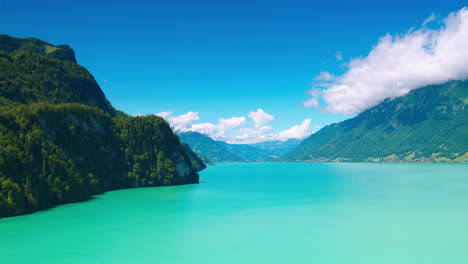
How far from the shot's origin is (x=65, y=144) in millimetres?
85438

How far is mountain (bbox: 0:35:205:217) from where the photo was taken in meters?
62.5

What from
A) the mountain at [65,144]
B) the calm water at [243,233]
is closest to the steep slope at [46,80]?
the mountain at [65,144]

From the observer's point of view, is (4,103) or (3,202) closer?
(3,202)

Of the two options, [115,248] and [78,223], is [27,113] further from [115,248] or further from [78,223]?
[115,248]

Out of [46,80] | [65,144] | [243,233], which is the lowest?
[243,233]

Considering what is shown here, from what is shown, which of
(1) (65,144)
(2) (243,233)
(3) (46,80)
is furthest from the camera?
(3) (46,80)

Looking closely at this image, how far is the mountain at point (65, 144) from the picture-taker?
205 feet

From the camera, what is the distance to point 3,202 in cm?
5594

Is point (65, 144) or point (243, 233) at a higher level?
point (65, 144)

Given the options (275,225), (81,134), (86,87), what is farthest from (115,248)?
(86,87)

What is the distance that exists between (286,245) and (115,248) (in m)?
20.9

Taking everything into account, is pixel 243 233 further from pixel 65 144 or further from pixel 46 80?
pixel 46 80

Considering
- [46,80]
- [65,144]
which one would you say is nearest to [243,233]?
[65,144]

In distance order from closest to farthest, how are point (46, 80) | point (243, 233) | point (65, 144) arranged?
point (243, 233)
point (65, 144)
point (46, 80)
